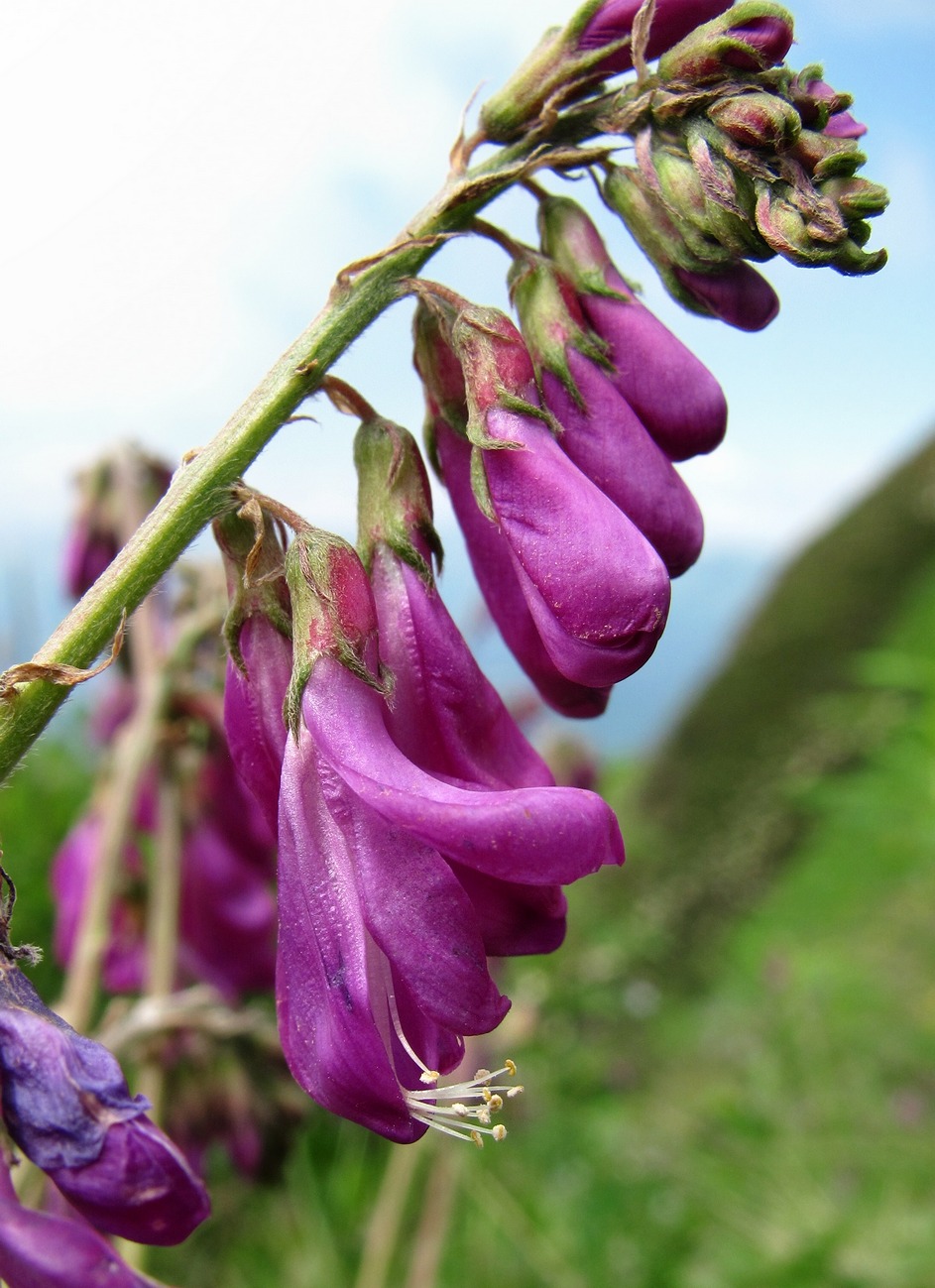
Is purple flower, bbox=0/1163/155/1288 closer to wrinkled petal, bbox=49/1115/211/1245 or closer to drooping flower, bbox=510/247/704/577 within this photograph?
wrinkled petal, bbox=49/1115/211/1245

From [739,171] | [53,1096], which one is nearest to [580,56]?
[739,171]

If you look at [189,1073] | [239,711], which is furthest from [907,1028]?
[239,711]

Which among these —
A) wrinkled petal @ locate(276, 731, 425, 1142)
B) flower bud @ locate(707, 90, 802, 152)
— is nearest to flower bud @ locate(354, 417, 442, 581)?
wrinkled petal @ locate(276, 731, 425, 1142)

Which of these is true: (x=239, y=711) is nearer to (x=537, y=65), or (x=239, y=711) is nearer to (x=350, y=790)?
(x=350, y=790)

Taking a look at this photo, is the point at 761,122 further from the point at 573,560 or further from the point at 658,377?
the point at 573,560

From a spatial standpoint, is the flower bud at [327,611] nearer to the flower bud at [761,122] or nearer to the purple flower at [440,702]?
the purple flower at [440,702]

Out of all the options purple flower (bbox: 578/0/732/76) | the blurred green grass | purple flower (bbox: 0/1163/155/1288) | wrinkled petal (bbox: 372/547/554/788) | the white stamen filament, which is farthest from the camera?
the blurred green grass
